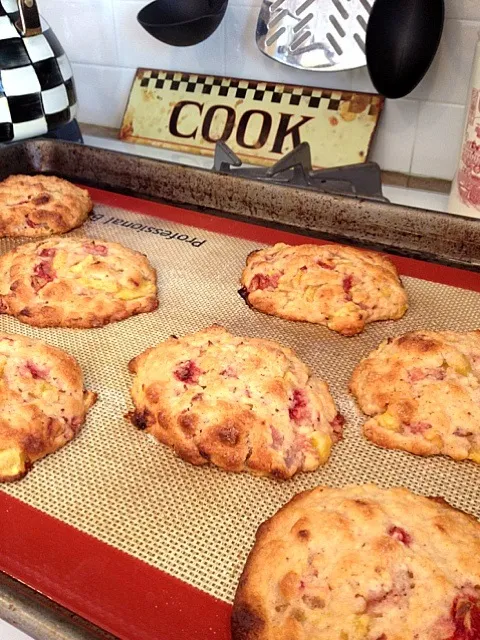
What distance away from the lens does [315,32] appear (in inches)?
79.0

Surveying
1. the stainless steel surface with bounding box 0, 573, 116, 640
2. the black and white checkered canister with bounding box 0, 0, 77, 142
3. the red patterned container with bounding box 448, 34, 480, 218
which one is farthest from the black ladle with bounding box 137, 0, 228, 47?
the stainless steel surface with bounding box 0, 573, 116, 640

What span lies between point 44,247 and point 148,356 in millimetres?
477

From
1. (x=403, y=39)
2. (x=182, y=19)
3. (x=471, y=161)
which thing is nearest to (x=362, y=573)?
(x=471, y=161)

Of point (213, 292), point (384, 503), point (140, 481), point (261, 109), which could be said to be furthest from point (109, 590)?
point (261, 109)

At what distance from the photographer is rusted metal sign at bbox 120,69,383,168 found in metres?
2.07

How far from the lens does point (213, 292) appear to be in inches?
57.8

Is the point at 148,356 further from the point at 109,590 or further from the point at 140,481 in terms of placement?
the point at 109,590

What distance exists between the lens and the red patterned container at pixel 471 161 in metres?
1.65

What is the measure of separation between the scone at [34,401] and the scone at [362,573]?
0.39m

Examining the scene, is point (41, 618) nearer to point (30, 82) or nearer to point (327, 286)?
point (327, 286)

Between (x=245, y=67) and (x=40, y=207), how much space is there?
3.09 ft

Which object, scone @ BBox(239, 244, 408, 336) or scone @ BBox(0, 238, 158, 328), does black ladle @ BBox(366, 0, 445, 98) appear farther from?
scone @ BBox(0, 238, 158, 328)

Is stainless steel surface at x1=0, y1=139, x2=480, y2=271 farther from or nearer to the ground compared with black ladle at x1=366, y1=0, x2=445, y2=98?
nearer to the ground

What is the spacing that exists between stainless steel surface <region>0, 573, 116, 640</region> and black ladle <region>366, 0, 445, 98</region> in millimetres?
1581
